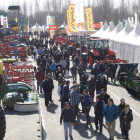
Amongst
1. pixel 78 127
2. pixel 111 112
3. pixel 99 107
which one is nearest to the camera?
pixel 111 112

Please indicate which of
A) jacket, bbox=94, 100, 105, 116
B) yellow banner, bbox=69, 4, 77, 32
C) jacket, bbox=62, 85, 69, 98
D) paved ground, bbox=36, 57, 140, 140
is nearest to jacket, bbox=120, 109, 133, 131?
paved ground, bbox=36, 57, 140, 140

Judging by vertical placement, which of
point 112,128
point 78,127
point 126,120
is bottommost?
point 78,127

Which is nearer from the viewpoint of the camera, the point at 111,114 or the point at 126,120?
the point at 126,120

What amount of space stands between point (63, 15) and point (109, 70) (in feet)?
283

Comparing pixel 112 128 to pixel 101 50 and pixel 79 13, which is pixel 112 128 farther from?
pixel 79 13

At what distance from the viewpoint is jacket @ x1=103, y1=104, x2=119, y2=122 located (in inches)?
349

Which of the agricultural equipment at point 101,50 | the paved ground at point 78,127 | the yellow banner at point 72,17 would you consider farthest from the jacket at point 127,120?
the yellow banner at point 72,17

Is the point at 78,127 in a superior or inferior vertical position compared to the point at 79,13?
inferior

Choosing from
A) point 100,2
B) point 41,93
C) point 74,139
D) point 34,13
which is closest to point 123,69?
point 41,93

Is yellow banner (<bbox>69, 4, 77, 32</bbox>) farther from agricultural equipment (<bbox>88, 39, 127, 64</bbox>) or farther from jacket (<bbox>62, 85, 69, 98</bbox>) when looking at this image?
jacket (<bbox>62, 85, 69, 98</bbox>)

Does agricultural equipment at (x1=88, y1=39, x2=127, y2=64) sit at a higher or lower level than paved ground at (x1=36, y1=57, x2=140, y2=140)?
A: higher

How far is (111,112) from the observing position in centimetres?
887

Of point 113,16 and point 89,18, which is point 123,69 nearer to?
point 89,18

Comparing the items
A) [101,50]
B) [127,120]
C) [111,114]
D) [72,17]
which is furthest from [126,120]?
[72,17]
